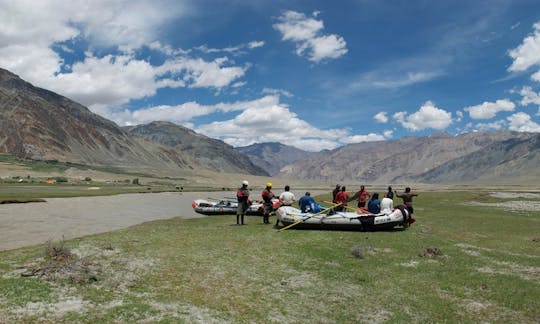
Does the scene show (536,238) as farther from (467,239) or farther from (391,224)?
(391,224)

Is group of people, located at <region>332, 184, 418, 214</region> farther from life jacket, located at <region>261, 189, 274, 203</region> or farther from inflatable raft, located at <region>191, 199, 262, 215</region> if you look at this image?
inflatable raft, located at <region>191, 199, 262, 215</region>

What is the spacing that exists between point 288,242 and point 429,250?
6157 millimetres

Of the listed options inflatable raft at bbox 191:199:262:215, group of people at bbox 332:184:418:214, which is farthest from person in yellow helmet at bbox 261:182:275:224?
inflatable raft at bbox 191:199:262:215

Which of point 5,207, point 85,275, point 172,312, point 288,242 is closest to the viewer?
point 172,312

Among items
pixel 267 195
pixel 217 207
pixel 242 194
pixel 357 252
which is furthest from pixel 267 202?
pixel 217 207

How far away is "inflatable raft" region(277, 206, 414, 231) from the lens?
2303cm

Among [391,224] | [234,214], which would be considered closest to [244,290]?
[391,224]

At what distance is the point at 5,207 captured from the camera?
42031 millimetres

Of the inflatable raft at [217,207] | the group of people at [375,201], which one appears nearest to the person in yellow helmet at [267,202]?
the group of people at [375,201]

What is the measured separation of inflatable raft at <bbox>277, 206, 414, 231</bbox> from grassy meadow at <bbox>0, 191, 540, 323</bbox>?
2786mm

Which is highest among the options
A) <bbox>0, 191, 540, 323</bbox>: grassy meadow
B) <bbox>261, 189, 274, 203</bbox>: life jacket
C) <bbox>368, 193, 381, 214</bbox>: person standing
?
<bbox>261, 189, 274, 203</bbox>: life jacket

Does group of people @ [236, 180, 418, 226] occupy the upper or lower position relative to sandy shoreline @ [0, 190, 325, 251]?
upper

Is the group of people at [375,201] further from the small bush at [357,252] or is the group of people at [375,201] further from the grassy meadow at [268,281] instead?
the small bush at [357,252]

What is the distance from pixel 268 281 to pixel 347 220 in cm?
1044
